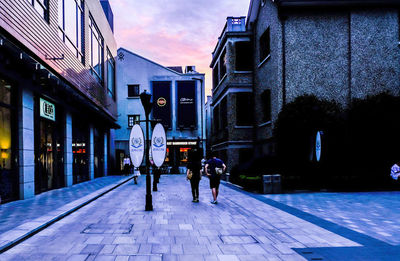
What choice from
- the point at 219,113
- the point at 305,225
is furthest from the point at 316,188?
the point at 219,113

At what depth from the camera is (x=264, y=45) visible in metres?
21.6

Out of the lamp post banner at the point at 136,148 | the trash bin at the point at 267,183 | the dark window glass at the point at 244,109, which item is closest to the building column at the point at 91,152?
the dark window glass at the point at 244,109

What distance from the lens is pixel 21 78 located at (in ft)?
38.9

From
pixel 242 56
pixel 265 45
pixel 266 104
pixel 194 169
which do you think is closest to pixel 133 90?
pixel 242 56

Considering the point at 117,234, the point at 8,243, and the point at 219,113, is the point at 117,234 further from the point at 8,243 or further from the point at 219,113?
the point at 219,113

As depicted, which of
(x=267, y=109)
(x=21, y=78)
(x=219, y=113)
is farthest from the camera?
(x=219, y=113)

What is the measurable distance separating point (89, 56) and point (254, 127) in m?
11.8

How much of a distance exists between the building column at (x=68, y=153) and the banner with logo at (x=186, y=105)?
21.7m

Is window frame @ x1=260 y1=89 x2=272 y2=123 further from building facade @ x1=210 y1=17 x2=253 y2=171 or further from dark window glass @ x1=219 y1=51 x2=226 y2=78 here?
dark window glass @ x1=219 y1=51 x2=226 y2=78

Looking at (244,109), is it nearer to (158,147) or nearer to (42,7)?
(158,147)

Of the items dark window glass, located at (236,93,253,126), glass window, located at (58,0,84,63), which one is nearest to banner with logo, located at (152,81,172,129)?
dark window glass, located at (236,93,253,126)

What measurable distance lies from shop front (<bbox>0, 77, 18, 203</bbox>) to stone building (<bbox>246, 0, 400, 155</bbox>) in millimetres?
12567

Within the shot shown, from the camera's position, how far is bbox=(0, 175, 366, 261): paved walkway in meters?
5.18

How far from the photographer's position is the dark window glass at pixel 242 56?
2411 centimetres
